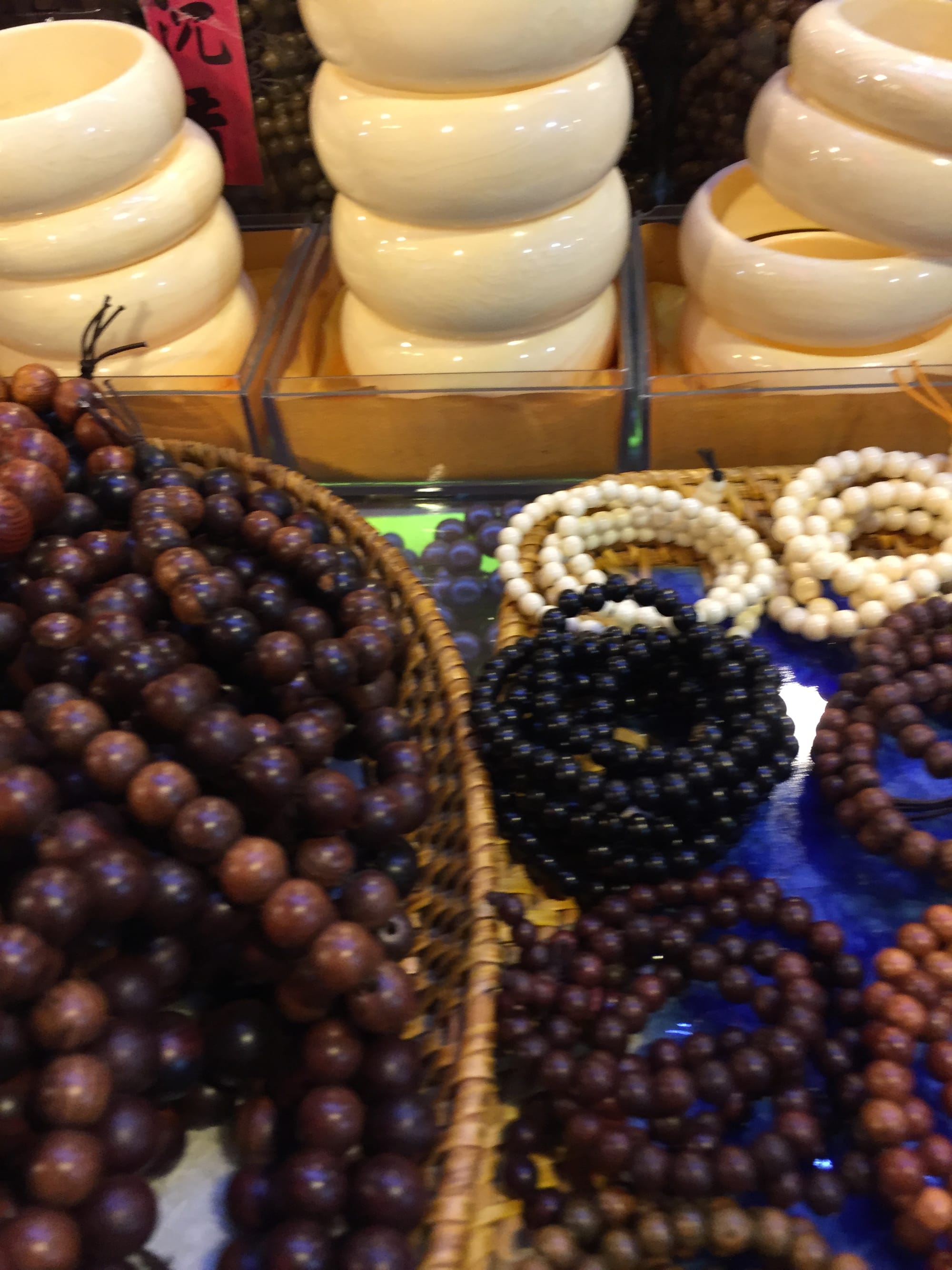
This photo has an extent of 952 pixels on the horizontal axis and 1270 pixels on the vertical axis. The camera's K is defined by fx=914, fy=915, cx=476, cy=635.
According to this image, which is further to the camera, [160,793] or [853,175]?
[853,175]

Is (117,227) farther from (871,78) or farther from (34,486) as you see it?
(871,78)

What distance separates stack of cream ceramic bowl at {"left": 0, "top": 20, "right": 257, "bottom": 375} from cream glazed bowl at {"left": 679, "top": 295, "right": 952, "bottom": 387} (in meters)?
0.33

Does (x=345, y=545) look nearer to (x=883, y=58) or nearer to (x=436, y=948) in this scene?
(x=436, y=948)

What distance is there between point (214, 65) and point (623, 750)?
595 millimetres

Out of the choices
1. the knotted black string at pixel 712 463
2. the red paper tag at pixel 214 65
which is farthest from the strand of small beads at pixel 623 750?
the red paper tag at pixel 214 65

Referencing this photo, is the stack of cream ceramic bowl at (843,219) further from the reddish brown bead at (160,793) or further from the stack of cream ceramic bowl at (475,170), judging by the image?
the reddish brown bead at (160,793)

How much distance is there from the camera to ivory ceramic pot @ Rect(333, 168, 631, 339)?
1.70ft

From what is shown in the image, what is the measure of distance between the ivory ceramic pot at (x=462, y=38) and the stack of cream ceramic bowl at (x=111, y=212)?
0.42ft


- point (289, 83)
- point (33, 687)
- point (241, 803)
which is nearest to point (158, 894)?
point (241, 803)

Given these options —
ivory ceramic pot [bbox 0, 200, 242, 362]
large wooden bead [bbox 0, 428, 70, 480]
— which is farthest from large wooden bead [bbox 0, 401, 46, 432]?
→ ivory ceramic pot [bbox 0, 200, 242, 362]

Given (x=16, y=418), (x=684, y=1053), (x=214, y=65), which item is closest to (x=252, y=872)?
(x=684, y=1053)

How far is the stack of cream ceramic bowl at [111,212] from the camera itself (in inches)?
20.0

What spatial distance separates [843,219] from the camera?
0.52 meters

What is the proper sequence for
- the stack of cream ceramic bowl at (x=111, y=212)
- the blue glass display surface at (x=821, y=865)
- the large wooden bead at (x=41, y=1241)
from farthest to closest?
1. the stack of cream ceramic bowl at (x=111, y=212)
2. the blue glass display surface at (x=821, y=865)
3. the large wooden bead at (x=41, y=1241)
